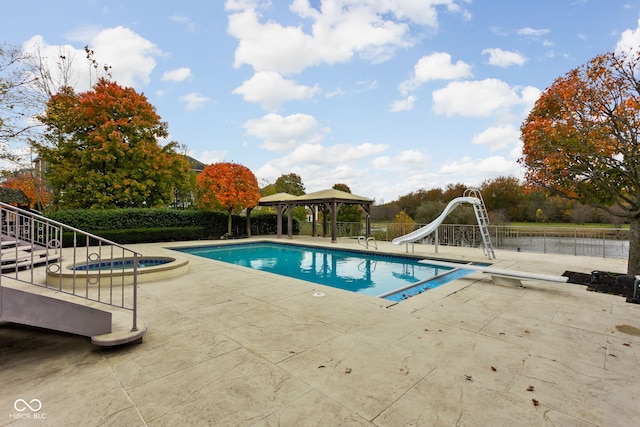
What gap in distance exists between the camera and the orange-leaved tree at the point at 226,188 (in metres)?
14.1

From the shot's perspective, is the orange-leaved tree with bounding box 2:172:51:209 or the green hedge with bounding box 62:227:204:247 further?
the orange-leaved tree with bounding box 2:172:51:209

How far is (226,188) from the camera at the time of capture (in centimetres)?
1419

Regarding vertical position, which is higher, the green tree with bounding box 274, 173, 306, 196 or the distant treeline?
the green tree with bounding box 274, 173, 306, 196

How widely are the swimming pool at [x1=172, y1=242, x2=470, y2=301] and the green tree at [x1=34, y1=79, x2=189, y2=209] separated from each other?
16.1 feet

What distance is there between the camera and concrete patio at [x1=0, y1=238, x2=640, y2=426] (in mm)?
1963

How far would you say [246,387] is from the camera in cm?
225

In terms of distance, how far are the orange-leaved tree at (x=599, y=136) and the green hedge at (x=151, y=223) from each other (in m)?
14.0

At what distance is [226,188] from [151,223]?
374cm

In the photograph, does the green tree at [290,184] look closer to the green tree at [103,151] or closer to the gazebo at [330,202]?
the gazebo at [330,202]

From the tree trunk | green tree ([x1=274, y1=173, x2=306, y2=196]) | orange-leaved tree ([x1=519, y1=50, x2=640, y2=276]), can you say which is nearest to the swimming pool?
the tree trunk

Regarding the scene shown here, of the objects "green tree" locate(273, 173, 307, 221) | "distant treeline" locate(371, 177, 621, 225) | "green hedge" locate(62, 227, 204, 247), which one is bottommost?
"green hedge" locate(62, 227, 204, 247)

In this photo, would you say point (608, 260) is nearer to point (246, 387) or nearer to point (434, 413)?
point (434, 413)

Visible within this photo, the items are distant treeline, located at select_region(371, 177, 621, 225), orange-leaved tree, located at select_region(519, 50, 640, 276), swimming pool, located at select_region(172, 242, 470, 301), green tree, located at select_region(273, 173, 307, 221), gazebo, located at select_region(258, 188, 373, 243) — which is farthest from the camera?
green tree, located at select_region(273, 173, 307, 221)
